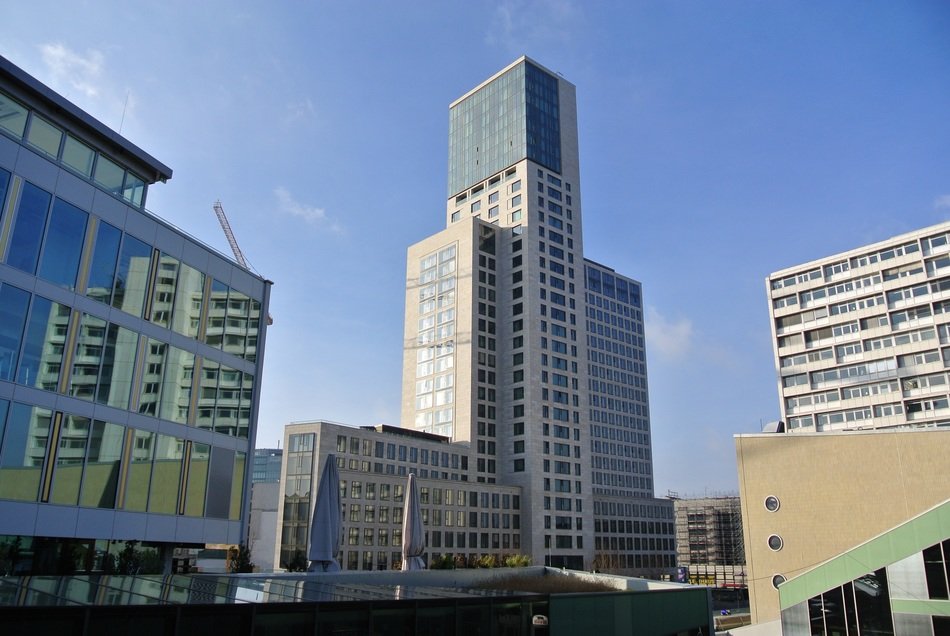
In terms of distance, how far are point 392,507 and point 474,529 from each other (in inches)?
622

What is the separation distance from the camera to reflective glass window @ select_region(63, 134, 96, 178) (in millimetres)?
28734

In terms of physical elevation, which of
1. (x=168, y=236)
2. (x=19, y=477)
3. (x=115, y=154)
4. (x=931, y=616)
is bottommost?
(x=931, y=616)

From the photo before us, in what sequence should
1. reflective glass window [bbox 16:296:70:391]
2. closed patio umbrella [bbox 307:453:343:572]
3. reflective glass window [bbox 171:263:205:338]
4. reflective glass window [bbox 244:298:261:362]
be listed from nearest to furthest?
1. reflective glass window [bbox 16:296:70:391]
2. reflective glass window [bbox 171:263:205:338]
3. closed patio umbrella [bbox 307:453:343:572]
4. reflective glass window [bbox 244:298:261:362]

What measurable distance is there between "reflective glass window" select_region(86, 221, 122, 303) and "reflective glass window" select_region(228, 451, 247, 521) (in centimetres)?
1093

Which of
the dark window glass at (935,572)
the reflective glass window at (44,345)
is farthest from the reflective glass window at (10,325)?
the dark window glass at (935,572)

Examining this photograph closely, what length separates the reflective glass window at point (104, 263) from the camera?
27406 mm

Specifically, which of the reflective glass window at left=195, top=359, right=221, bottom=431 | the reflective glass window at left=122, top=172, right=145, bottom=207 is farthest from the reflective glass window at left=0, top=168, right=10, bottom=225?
the reflective glass window at left=195, top=359, right=221, bottom=431

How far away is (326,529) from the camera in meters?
33.3

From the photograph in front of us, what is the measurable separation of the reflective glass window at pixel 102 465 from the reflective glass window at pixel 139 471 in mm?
682

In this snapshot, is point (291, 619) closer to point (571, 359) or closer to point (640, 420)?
point (571, 359)

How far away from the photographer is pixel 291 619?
446 inches

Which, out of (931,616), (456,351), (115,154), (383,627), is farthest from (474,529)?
(383,627)

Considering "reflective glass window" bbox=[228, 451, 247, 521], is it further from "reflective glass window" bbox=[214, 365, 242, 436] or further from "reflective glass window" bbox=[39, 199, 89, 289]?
"reflective glass window" bbox=[39, 199, 89, 289]

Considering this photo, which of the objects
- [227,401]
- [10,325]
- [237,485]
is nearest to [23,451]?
[10,325]
